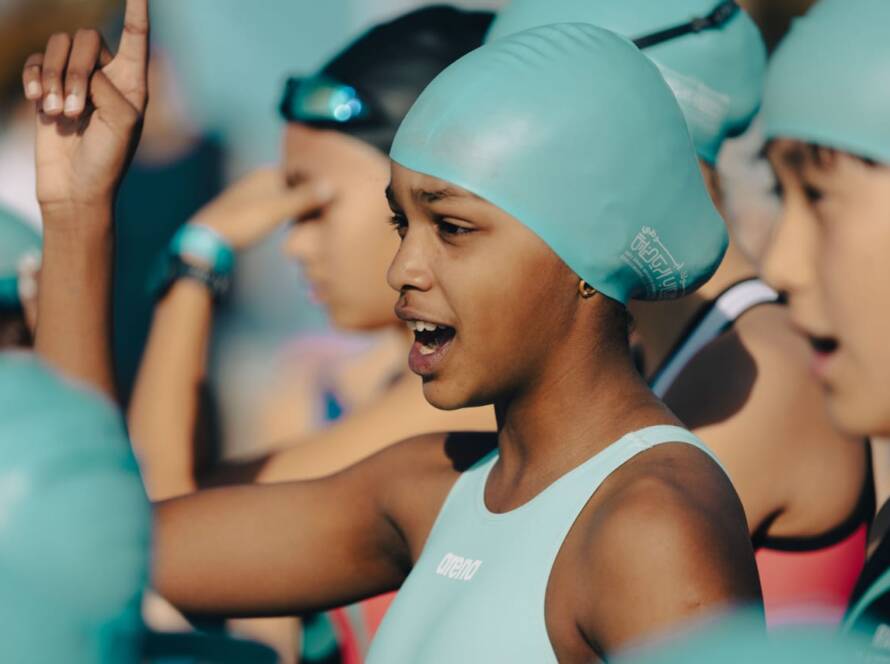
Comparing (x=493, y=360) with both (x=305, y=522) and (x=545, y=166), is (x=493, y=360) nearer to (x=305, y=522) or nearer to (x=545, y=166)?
(x=545, y=166)

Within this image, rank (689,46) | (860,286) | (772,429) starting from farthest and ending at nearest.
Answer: (689,46)
(772,429)
(860,286)

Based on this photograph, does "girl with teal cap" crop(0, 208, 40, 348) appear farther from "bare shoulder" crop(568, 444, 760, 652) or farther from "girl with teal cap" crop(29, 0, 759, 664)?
"bare shoulder" crop(568, 444, 760, 652)

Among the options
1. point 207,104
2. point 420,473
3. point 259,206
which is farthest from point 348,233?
point 207,104

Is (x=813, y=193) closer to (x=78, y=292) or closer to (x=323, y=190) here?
(x=78, y=292)

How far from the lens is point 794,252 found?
294 cm

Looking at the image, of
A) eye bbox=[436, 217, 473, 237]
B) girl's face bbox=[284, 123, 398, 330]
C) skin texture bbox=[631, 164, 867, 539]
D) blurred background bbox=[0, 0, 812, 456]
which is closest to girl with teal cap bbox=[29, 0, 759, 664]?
eye bbox=[436, 217, 473, 237]

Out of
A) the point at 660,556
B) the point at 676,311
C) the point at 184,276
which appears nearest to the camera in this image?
the point at 660,556

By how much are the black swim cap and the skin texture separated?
1.45m

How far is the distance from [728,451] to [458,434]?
64 centimetres

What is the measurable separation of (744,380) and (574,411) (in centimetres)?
89

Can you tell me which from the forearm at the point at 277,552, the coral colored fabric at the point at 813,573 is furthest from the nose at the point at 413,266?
the coral colored fabric at the point at 813,573

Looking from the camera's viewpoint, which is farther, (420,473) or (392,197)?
(420,473)

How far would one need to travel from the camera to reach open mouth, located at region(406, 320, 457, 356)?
2559 millimetres

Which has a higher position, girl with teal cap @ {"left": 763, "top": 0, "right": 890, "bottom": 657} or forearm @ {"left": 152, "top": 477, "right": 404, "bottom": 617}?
girl with teal cap @ {"left": 763, "top": 0, "right": 890, "bottom": 657}
